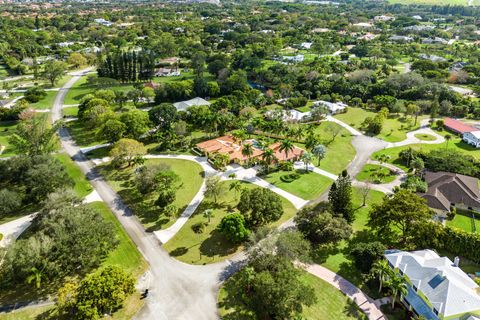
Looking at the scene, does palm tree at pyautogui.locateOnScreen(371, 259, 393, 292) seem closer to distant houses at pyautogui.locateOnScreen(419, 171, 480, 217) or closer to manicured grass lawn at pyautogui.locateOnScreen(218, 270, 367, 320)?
manicured grass lawn at pyautogui.locateOnScreen(218, 270, 367, 320)

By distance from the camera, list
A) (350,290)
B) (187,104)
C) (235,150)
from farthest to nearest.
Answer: (187,104) → (235,150) → (350,290)

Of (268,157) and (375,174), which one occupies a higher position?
(268,157)

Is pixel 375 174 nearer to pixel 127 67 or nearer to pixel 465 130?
pixel 465 130

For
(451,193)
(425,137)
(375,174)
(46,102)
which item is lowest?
(46,102)

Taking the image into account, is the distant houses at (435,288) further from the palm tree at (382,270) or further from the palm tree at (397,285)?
the palm tree at (382,270)

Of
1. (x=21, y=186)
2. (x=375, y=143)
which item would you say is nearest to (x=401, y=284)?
(x=375, y=143)

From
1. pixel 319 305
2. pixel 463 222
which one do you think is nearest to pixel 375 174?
pixel 463 222

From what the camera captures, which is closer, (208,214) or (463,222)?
(208,214)
